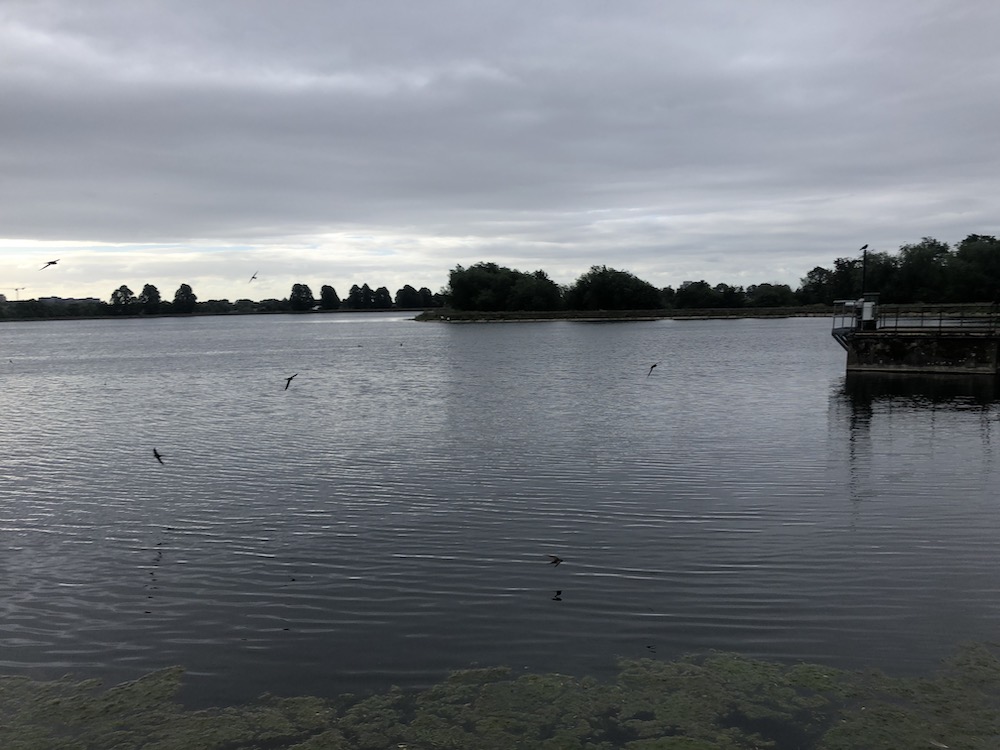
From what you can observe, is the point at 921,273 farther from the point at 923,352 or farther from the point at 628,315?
the point at 923,352

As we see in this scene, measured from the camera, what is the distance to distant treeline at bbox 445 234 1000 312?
13862cm

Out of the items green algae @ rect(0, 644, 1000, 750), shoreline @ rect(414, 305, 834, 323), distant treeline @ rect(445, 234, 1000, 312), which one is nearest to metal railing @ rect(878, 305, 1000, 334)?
green algae @ rect(0, 644, 1000, 750)

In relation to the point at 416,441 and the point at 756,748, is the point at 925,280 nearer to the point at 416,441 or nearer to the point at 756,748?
the point at 416,441

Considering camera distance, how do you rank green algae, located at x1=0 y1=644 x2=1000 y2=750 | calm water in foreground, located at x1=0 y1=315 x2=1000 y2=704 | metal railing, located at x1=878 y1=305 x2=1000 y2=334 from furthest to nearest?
metal railing, located at x1=878 y1=305 x2=1000 y2=334, calm water in foreground, located at x1=0 y1=315 x2=1000 y2=704, green algae, located at x1=0 y1=644 x2=1000 y2=750

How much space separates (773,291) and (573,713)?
8097 inches

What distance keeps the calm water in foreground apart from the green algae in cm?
36

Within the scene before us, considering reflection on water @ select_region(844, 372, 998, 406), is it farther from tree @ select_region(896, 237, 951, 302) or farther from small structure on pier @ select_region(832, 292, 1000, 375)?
tree @ select_region(896, 237, 951, 302)

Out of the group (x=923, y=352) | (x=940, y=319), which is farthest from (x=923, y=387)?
(x=940, y=319)

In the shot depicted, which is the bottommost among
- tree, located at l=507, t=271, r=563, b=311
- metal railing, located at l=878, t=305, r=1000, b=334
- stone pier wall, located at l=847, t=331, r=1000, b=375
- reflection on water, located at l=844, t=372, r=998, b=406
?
reflection on water, located at l=844, t=372, r=998, b=406

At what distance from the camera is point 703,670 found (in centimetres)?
807

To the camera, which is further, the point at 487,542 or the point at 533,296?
the point at 533,296

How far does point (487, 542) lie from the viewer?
12.6 m

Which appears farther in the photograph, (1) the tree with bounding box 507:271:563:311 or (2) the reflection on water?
(1) the tree with bounding box 507:271:563:311

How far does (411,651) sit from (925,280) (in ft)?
525
